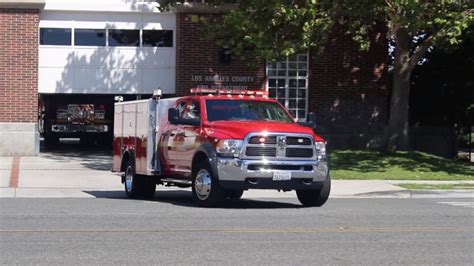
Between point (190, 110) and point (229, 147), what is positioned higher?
point (190, 110)

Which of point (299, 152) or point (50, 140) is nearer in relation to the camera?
point (299, 152)

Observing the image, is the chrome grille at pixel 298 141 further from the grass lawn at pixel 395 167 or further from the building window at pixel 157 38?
the building window at pixel 157 38

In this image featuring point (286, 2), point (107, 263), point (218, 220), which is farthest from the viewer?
point (286, 2)

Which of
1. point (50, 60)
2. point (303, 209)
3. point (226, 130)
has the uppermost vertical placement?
point (50, 60)

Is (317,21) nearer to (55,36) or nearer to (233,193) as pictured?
(233,193)

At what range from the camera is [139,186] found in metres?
15.6

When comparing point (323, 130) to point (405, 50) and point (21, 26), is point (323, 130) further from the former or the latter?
point (21, 26)

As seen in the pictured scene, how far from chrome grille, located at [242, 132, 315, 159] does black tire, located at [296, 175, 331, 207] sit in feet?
2.45

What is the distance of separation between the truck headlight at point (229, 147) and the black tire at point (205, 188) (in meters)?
0.38

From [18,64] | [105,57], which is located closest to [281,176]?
[105,57]

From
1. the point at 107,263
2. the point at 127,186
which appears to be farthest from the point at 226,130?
the point at 107,263

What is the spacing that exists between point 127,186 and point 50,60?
479 inches

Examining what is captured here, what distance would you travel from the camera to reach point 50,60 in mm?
26781

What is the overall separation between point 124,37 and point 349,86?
8406mm
